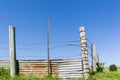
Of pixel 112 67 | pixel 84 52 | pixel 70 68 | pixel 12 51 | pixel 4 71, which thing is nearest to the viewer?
pixel 84 52

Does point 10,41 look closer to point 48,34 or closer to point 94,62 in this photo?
point 48,34

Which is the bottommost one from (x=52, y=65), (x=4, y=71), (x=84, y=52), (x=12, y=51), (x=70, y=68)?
(x=4, y=71)

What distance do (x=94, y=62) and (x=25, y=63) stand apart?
19.2 feet

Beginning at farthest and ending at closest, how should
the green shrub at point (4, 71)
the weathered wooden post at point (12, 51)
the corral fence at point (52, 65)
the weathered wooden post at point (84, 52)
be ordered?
the green shrub at point (4, 71)
the weathered wooden post at point (12, 51)
the corral fence at point (52, 65)
the weathered wooden post at point (84, 52)

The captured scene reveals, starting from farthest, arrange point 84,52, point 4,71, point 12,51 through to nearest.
→ point 4,71, point 12,51, point 84,52

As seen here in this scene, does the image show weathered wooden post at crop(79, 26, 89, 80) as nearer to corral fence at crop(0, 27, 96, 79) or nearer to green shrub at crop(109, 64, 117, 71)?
corral fence at crop(0, 27, 96, 79)

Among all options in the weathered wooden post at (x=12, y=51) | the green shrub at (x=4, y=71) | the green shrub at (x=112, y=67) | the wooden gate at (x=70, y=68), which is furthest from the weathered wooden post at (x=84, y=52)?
the green shrub at (x=112, y=67)

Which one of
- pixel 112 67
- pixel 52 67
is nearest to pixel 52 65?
pixel 52 67

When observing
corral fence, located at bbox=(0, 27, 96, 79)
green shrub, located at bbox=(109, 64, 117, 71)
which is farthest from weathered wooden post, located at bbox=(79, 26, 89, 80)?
green shrub, located at bbox=(109, 64, 117, 71)

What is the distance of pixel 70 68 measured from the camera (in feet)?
60.0

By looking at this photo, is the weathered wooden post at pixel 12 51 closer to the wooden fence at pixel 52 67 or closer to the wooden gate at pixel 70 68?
the wooden fence at pixel 52 67

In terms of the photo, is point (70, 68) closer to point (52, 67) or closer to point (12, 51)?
point (52, 67)

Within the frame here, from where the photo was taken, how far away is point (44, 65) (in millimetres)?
18984

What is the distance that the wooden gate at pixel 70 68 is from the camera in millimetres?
18109
